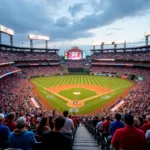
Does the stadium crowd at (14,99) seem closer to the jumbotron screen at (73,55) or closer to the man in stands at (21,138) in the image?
the man in stands at (21,138)

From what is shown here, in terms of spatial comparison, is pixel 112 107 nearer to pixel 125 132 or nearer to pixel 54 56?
pixel 125 132

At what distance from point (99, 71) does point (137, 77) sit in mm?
27745

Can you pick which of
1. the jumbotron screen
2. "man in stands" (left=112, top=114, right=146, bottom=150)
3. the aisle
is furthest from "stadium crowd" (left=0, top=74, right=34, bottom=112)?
the jumbotron screen

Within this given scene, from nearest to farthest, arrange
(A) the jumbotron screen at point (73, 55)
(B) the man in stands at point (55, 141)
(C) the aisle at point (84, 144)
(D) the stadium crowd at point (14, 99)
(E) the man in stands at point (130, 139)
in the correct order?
(B) the man in stands at point (55, 141) → (E) the man in stands at point (130, 139) → (C) the aisle at point (84, 144) → (D) the stadium crowd at point (14, 99) → (A) the jumbotron screen at point (73, 55)

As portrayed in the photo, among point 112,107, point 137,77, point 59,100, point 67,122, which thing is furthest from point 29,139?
point 137,77

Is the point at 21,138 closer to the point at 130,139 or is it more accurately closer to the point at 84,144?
the point at 130,139

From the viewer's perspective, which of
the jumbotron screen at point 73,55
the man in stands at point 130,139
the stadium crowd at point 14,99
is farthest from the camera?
the jumbotron screen at point 73,55

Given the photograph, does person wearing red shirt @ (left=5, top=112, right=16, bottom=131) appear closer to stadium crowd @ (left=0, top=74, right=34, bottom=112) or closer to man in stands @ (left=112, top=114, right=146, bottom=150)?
man in stands @ (left=112, top=114, right=146, bottom=150)

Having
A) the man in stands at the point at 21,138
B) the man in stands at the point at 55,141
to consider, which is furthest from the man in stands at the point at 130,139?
the man in stands at the point at 21,138

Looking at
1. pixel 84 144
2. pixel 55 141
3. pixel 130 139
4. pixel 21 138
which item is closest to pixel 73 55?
pixel 84 144

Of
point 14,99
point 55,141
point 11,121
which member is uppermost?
point 55,141

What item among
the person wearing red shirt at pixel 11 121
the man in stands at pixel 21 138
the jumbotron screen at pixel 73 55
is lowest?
the person wearing red shirt at pixel 11 121

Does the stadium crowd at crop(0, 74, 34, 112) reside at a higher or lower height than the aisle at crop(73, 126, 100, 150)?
lower

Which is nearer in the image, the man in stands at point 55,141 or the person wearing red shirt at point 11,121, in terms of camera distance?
the man in stands at point 55,141
